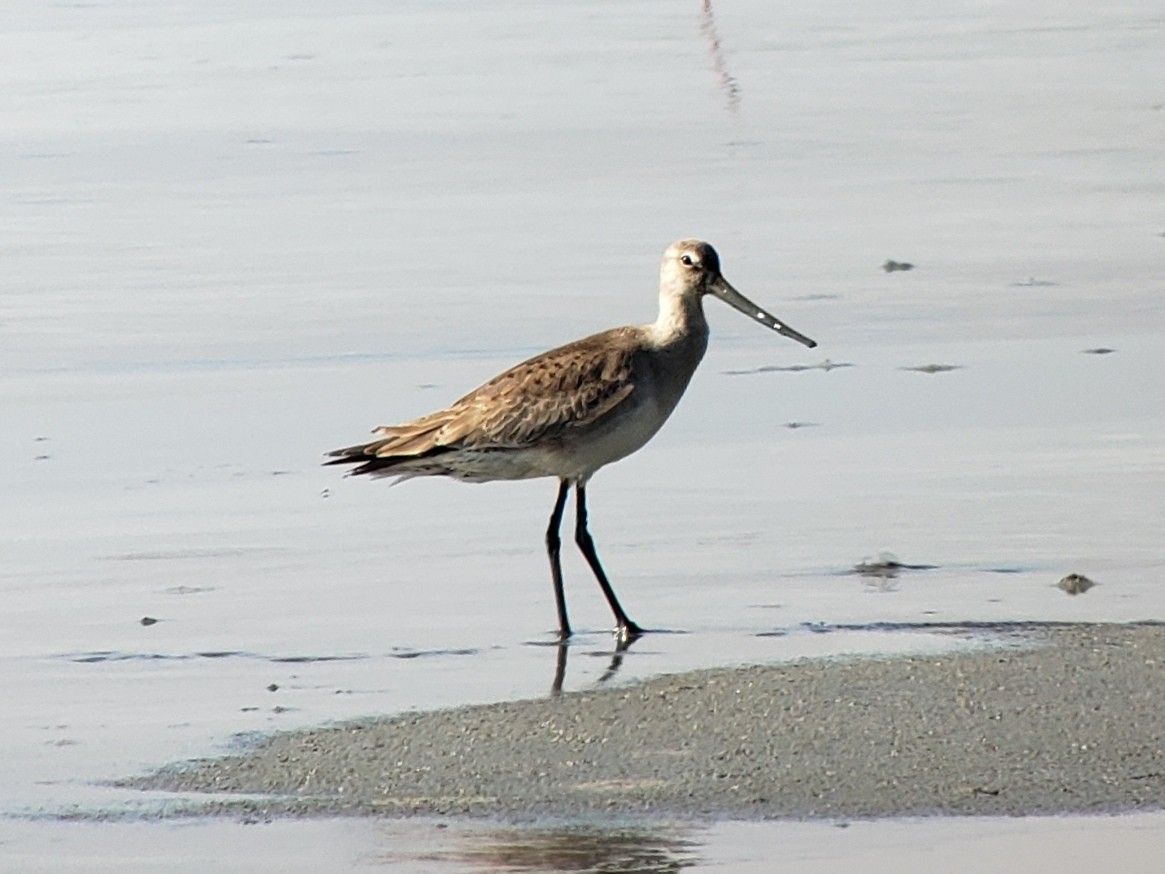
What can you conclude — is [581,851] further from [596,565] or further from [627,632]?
[596,565]

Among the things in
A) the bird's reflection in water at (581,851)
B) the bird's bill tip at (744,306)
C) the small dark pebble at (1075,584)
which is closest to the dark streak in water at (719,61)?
the bird's bill tip at (744,306)

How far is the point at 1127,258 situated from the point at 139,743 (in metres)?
7.41

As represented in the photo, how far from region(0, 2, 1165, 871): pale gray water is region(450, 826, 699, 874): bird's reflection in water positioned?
43.0 inches

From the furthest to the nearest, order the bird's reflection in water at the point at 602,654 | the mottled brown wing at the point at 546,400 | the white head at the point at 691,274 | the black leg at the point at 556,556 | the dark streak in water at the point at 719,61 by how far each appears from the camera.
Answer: the dark streak in water at the point at 719,61 < the white head at the point at 691,274 < the mottled brown wing at the point at 546,400 < the black leg at the point at 556,556 < the bird's reflection in water at the point at 602,654

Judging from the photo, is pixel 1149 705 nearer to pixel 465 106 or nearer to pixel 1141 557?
pixel 1141 557

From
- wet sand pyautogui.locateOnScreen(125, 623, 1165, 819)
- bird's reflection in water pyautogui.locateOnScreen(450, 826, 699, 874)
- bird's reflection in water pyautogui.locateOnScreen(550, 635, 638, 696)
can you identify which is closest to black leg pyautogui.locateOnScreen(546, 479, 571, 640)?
bird's reflection in water pyautogui.locateOnScreen(550, 635, 638, 696)

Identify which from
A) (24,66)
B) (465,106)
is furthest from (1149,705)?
(24,66)

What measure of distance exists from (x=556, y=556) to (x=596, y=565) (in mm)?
158

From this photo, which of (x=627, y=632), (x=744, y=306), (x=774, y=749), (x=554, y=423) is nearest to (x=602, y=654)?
(x=627, y=632)

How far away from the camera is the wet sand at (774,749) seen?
20.7ft

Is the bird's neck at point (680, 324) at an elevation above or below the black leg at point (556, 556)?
above

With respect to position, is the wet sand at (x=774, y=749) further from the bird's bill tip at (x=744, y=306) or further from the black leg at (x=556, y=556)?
the bird's bill tip at (x=744, y=306)

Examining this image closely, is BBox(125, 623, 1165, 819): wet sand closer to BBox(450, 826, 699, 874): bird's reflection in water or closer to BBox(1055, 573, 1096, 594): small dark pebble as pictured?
BBox(450, 826, 699, 874): bird's reflection in water

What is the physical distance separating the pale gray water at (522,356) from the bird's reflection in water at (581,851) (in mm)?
1093
